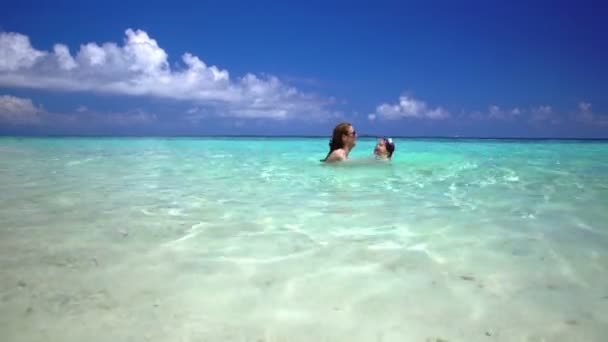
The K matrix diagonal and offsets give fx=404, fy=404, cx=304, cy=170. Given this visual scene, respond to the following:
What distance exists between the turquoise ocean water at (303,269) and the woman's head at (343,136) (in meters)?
5.59

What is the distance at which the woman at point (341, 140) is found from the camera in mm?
10539

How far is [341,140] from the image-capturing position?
1077 cm

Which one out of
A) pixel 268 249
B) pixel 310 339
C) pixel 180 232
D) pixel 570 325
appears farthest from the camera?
pixel 180 232

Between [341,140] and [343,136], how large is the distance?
0.46ft

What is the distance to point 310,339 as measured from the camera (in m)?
1.73

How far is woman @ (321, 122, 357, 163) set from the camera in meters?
10.5

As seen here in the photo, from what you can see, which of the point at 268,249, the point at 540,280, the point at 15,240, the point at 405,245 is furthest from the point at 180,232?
the point at 540,280

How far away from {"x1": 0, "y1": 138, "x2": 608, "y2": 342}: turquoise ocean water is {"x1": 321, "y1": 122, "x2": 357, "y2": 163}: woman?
18.0ft

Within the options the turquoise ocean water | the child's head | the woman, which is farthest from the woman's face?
the turquoise ocean water

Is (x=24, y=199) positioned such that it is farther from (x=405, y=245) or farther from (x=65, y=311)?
(x=405, y=245)

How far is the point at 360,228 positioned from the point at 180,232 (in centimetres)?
158

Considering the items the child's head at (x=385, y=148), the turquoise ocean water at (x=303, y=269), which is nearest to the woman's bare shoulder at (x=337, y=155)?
the child's head at (x=385, y=148)

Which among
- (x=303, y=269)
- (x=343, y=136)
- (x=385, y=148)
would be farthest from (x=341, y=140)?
(x=303, y=269)

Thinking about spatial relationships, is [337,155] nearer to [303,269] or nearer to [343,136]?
[343,136]
